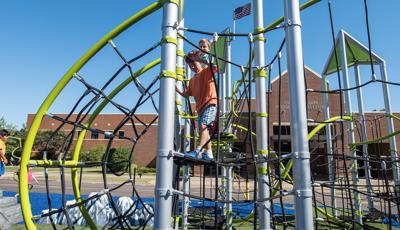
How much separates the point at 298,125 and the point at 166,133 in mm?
854

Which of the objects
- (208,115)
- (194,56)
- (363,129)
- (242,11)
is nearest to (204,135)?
(208,115)

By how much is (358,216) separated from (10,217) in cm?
607

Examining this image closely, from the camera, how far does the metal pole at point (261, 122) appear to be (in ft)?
9.53

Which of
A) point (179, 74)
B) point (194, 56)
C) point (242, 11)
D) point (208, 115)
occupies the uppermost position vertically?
point (242, 11)

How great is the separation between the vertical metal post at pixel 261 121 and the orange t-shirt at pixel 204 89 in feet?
1.65

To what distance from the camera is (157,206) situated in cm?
201

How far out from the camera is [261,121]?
310 cm

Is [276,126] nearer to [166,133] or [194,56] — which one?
[194,56]

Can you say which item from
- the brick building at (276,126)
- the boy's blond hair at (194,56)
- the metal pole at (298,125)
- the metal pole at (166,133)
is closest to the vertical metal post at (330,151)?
the boy's blond hair at (194,56)

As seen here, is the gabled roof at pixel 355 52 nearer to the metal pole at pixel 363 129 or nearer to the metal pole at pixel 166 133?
the metal pole at pixel 363 129

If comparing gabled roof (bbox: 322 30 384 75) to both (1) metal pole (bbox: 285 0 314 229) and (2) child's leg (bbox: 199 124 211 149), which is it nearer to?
(2) child's leg (bbox: 199 124 211 149)

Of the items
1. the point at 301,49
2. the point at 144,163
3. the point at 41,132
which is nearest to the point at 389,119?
the point at 301,49

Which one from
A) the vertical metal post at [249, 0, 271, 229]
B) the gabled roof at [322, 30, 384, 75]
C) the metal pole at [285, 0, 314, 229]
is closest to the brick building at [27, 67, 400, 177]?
the gabled roof at [322, 30, 384, 75]

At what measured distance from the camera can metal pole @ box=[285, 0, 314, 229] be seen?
2.02 m
